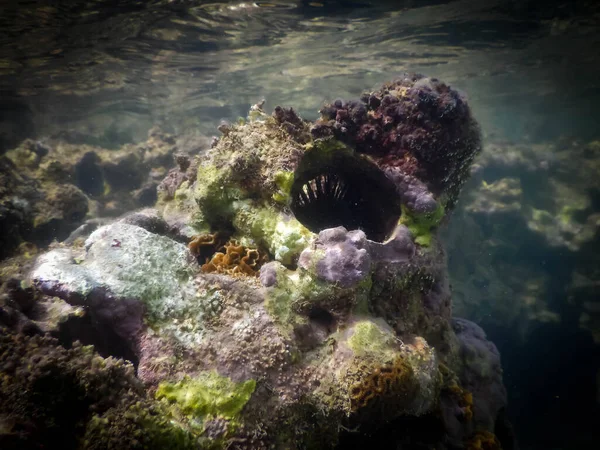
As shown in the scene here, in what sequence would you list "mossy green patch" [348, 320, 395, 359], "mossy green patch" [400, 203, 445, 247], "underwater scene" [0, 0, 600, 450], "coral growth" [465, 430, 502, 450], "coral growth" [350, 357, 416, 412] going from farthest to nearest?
"mossy green patch" [400, 203, 445, 247] → "coral growth" [465, 430, 502, 450] → "mossy green patch" [348, 320, 395, 359] → "coral growth" [350, 357, 416, 412] → "underwater scene" [0, 0, 600, 450]

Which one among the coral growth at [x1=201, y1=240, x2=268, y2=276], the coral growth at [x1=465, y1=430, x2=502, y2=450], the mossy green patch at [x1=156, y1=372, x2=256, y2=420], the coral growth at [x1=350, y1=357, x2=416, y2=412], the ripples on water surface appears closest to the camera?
the mossy green patch at [x1=156, y1=372, x2=256, y2=420]

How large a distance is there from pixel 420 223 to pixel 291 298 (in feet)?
7.08

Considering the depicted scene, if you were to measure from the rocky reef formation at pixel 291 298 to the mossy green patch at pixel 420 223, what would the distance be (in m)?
0.03

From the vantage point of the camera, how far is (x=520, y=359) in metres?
15.8

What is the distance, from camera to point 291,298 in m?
3.80

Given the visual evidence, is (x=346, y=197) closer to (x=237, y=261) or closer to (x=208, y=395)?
(x=237, y=261)

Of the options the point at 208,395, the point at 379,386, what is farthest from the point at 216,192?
the point at 379,386

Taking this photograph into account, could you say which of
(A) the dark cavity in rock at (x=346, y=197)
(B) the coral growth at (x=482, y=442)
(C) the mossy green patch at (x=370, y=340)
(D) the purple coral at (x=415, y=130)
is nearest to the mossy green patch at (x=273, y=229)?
(A) the dark cavity in rock at (x=346, y=197)

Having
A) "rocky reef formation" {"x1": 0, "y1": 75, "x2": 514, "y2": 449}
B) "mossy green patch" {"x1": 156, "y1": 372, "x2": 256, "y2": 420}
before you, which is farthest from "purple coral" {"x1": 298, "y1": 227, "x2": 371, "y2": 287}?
"mossy green patch" {"x1": 156, "y1": 372, "x2": 256, "y2": 420}

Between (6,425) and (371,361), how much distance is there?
2.91m

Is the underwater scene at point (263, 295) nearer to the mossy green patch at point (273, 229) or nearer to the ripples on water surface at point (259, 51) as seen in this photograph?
the mossy green patch at point (273, 229)

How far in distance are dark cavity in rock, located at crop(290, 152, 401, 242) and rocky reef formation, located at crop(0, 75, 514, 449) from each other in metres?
0.02

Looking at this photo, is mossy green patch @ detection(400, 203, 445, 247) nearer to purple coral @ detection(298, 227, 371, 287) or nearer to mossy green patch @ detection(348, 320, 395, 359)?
purple coral @ detection(298, 227, 371, 287)

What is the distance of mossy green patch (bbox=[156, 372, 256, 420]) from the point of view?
3031 mm
